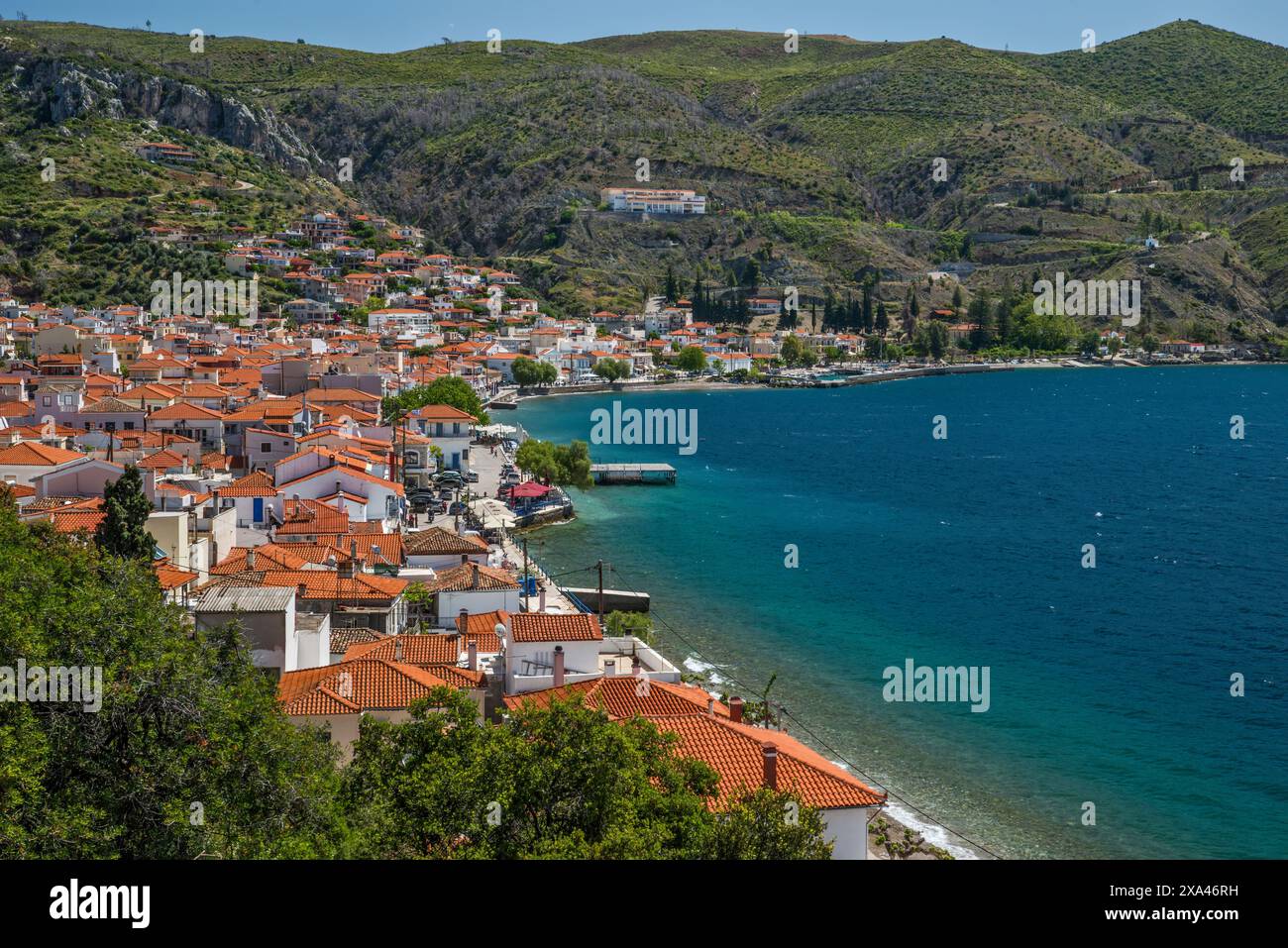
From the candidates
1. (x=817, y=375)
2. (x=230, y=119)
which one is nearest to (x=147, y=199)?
(x=230, y=119)

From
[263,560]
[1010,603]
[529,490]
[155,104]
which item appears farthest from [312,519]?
[155,104]

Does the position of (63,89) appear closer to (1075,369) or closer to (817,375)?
(817,375)

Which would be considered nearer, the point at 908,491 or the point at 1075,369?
the point at 908,491

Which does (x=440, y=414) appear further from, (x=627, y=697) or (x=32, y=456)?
(x=627, y=697)

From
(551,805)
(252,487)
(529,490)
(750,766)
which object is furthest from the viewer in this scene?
(529,490)

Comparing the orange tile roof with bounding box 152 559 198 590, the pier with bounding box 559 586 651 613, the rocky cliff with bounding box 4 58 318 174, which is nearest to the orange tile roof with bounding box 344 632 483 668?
the orange tile roof with bounding box 152 559 198 590
